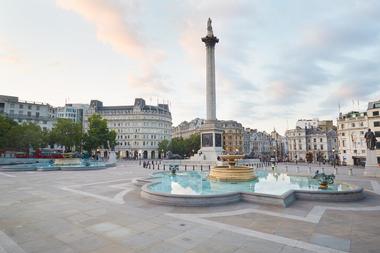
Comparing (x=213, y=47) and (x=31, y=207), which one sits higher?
(x=213, y=47)

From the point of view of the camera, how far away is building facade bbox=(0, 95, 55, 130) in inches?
3406

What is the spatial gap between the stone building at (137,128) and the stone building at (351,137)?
73.3 m

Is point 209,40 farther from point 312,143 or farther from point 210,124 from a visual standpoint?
point 312,143

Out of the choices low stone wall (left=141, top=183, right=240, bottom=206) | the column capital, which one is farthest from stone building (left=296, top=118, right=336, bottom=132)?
low stone wall (left=141, top=183, right=240, bottom=206)

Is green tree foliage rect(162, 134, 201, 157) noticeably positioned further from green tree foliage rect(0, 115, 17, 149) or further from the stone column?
green tree foliage rect(0, 115, 17, 149)

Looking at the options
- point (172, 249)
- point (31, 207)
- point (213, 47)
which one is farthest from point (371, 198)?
point (213, 47)

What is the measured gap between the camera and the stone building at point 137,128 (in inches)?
4444

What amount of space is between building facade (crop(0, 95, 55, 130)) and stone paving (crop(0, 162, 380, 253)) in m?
93.2

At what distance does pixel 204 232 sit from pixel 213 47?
177ft

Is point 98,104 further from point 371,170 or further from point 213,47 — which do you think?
point 371,170

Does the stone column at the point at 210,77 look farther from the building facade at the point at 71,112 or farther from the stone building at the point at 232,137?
the building facade at the point at 71,112

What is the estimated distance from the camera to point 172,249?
7.01 m

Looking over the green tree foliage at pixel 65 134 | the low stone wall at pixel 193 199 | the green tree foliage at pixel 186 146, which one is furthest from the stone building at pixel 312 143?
the low stone wall at pixel 193 199

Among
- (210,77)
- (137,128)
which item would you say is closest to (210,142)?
(210,77)
